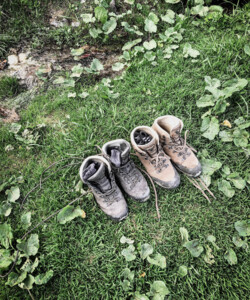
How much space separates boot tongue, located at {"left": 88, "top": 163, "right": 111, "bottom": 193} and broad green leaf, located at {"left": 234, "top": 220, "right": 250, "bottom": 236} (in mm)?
1147

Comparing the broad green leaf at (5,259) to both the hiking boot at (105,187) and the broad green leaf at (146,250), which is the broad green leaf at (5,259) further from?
the broad green leaf at (146,250)

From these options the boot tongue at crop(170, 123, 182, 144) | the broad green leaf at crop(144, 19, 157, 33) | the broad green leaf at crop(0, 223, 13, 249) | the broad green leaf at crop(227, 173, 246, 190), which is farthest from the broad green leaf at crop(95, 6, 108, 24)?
the broad green leaf at crop(0, 223, 13, 249)

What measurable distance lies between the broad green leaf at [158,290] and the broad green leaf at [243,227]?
Result: 79cm

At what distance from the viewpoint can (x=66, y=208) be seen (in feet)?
5.95

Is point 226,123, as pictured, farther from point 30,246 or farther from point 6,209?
point 6,209

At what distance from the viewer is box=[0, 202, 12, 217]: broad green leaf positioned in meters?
1.93

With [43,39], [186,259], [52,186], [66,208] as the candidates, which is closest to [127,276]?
[186,259]

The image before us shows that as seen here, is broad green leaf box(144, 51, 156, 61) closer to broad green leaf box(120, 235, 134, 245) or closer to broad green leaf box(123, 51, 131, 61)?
broad green leaf box(123, 51, 131, 61)

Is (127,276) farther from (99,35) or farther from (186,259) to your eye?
(99,35)

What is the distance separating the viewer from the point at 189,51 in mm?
2627

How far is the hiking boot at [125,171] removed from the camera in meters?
1.83

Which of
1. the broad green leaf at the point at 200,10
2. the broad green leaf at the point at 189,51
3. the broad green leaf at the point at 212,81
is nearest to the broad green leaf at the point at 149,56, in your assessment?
the broad green leaf at the point at 189,51

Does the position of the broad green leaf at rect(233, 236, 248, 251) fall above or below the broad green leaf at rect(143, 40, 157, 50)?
below

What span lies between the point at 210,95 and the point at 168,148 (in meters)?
0.78
